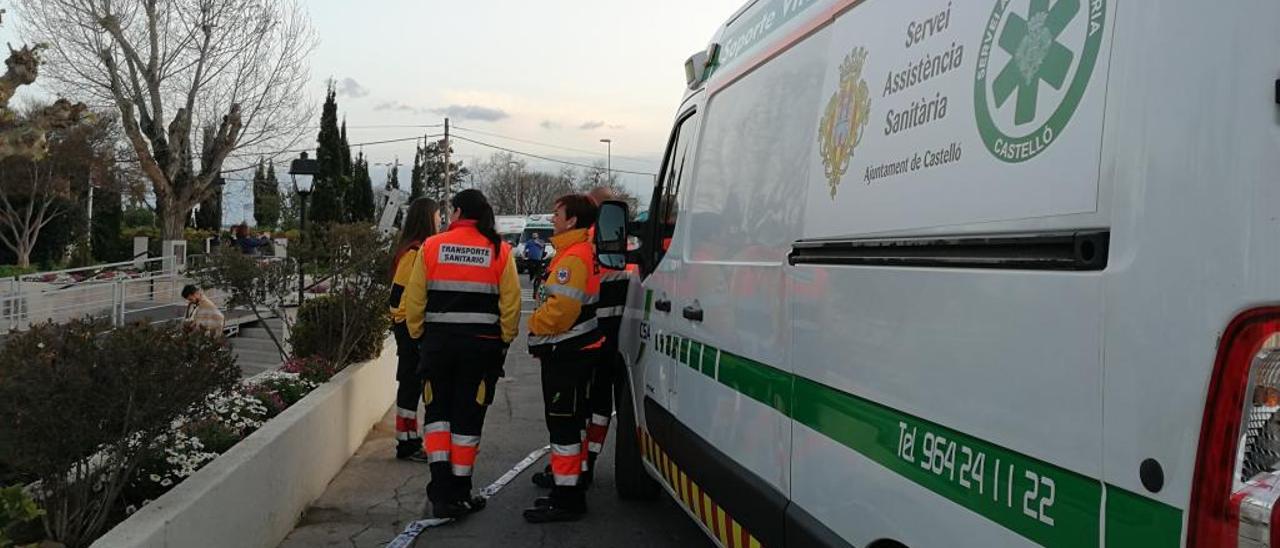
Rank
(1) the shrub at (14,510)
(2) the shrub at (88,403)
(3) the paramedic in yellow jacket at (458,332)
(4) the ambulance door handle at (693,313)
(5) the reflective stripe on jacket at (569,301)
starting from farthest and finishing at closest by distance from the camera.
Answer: (3) the paramedic in yellow jacket at (458,332) → (5) the reflective stripe on jacket at (569,301) → (4) the ambulance door handle at (693,313) → (2) the shrub at (88,403) → (1) the shrub at (14,510)

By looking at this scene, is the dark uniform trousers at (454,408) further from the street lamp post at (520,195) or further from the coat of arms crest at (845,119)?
the street lamp post at (520,195)

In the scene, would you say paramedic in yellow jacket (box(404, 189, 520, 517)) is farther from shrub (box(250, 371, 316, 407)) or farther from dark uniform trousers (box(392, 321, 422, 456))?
shrub (box(250, 371, 316, 407))

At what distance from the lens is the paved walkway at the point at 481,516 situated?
15.5ft

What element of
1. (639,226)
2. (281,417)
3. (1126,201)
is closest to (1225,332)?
(1126,201)

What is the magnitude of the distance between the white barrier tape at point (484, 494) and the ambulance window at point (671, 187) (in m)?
1.86

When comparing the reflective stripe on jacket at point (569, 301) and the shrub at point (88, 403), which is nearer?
the shrub at point (88, 403)

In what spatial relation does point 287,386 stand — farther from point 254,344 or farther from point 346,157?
point 346,157

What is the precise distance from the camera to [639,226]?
495cm

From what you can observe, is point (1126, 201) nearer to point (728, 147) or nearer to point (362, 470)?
point (728, 147)

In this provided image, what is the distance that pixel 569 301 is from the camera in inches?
188

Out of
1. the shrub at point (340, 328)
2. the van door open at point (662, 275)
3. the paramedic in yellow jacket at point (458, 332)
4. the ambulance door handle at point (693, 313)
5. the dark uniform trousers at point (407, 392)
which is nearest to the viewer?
the ambulance door handle at point (693, 313)

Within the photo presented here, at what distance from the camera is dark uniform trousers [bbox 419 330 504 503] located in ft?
16.2

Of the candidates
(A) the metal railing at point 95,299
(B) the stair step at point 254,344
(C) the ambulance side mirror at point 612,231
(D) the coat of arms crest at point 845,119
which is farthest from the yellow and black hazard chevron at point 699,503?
(B) the stair step at point 254,344

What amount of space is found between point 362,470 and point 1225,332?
568cm
